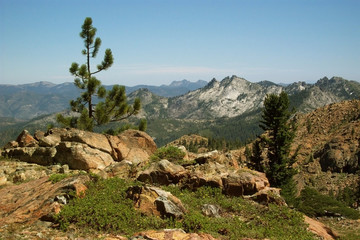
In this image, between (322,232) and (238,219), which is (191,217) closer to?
(238,219)

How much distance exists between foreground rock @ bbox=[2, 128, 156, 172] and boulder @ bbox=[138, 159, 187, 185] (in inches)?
135

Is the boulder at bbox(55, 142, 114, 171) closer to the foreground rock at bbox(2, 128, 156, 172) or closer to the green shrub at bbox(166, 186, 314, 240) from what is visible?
the foreground rock at bbox(2, 128, 156, 172)

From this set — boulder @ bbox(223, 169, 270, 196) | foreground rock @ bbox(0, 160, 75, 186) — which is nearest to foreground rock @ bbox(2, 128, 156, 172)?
foreground rock @ bbox(0, 160, 75, 186)

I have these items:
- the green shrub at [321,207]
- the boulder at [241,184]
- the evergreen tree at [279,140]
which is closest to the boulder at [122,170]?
the boulder at [241,184]

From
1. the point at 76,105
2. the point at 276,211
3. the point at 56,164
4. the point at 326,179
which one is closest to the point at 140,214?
the point at 276,211

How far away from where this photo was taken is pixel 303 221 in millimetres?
16250

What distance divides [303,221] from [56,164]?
18.5 meters

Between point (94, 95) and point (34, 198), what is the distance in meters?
16.4

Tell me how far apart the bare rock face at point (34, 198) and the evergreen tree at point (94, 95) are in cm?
1183

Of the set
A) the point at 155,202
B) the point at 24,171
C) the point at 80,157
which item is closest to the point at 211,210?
the point at 155,202

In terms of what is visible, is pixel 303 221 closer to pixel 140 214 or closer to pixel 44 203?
pixel 140 214

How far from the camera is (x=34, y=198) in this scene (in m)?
14.9

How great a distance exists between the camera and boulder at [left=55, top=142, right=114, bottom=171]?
21.4m

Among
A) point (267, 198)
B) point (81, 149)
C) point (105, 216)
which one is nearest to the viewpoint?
point (105, 216)
